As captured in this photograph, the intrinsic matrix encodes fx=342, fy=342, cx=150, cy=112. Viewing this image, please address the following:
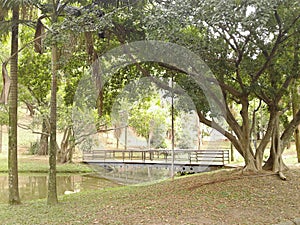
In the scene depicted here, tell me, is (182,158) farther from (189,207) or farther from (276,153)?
(189,207)

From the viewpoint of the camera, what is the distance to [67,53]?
8.05 m

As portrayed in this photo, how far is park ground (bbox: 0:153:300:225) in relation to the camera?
5871 mm

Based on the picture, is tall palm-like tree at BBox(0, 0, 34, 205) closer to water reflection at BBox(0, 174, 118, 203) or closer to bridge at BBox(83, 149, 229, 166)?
water reflection at BBox(0, 174, 118, 203)

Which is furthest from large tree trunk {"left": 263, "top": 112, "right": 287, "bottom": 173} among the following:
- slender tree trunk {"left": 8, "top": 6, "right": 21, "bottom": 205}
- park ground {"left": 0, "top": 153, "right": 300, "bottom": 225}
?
slender tree trunk {"left": 8, "top": 6, "right": 21, "bottom": 205}

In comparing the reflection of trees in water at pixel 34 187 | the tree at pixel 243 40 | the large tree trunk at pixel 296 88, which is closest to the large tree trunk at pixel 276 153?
the tree at pixel 243 40

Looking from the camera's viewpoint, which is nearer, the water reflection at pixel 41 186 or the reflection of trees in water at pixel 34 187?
the reflection of trees in water at pixel 34 187

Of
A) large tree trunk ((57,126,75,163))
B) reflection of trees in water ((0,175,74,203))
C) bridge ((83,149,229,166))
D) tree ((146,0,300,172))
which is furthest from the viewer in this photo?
large tree trunk ((57,126,75,163))

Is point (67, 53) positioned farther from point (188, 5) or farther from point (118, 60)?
point (188, 5)

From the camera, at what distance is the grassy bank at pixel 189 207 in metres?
5.87

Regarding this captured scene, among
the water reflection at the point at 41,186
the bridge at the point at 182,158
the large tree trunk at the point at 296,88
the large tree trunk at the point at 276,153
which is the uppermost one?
the large tree trunk at the point at 296,88

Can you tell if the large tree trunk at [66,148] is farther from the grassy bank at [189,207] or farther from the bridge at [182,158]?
the grassy bank at [189,207]

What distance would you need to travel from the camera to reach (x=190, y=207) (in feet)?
21.7

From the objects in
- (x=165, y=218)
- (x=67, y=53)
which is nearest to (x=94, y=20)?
(x=67, y=53)

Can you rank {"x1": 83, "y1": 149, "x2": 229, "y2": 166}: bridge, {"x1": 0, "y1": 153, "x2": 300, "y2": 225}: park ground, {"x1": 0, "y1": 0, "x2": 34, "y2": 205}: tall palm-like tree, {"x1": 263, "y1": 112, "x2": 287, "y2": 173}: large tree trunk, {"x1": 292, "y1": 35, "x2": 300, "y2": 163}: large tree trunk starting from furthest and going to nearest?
{"x1": 83, "y1": 149, "x2": 229, "y2": 166}: bridge
{"x1": 263, "y1": 112, "x2": 287, "y2": 173}: large tree trunk
{"x1": 292, "y1": 35, "x2": 300, "y2": 163}: large tree trunk
{"x1": 0, "y1": 0, "x2": 34, "y2": 205}: tall palm-like tree
{"x1": 0, "y1": 153, "x2": 300, "y2": 225}: park ground
